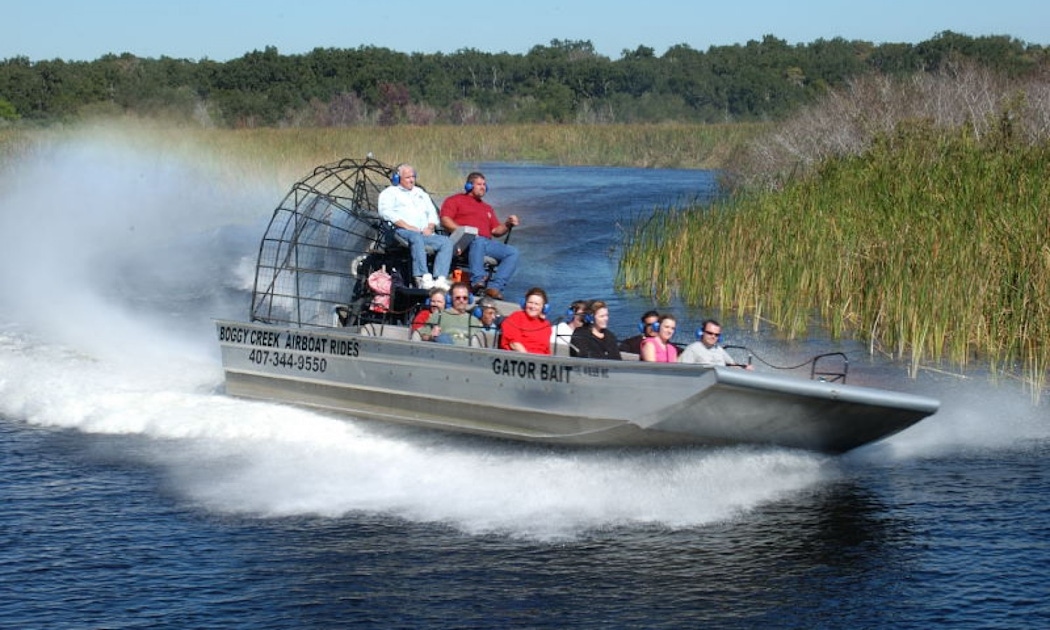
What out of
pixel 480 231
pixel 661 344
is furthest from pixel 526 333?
pixel 480 231

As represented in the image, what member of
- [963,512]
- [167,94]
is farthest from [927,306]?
[167,94]

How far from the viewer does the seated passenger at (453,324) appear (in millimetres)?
14852

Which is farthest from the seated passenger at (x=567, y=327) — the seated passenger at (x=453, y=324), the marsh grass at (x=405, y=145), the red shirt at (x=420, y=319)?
the marsh grass at (x=405, y=145)

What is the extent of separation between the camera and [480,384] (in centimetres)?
1405

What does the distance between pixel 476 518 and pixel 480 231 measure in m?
5.38

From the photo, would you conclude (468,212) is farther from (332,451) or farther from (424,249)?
(332,451)

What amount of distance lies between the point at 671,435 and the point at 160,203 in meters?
28.1

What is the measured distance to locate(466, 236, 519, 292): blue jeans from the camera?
17.0 metres

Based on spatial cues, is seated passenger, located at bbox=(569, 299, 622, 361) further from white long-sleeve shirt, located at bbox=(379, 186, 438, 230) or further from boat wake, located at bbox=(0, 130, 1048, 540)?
white long-sleeve shirt, located at bbox=(379, 186, 438, 230)

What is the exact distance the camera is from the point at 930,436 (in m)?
15.3

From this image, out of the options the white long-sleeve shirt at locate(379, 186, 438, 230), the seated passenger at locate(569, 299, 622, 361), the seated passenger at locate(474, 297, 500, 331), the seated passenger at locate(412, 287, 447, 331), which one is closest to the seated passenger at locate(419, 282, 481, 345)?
the seated passenger at locate(412, 287, 447, 331)

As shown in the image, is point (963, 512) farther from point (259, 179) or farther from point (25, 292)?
point (259, 179)

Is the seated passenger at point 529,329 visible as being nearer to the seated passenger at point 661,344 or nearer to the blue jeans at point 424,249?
the seated passenger at point 661,344

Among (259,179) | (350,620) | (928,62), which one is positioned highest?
(928,62)
